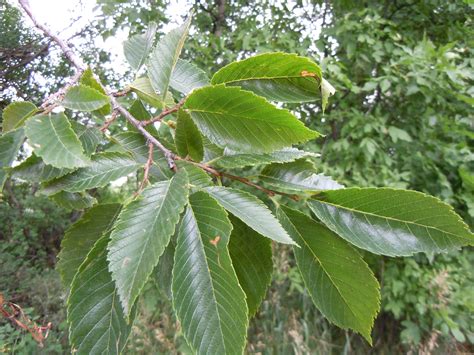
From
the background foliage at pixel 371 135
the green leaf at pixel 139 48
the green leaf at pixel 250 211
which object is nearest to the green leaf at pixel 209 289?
the green leaf at pixel 250 211

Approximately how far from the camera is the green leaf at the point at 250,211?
37cm

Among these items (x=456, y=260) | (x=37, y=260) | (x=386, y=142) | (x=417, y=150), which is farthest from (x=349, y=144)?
(x=37, y=260)

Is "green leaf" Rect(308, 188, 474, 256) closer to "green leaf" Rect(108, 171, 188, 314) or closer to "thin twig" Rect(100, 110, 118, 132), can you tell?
"green leaf" Rect(108, 171, 188, 314)

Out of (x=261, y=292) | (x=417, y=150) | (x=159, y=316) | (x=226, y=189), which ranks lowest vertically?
(x=159, y=316)

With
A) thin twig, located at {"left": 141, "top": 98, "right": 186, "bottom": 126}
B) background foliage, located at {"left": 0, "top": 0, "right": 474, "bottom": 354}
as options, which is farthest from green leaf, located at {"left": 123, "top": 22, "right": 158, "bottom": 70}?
background foliage, located at {"left": 0, "top": 0, "right": 474, "bottom": 354}

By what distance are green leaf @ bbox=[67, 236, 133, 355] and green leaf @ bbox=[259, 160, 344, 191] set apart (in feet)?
0.65

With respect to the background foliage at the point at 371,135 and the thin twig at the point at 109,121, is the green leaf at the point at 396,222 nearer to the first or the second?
the thin twig at the point at 109,121

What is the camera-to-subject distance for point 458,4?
2.33m

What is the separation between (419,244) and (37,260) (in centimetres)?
326

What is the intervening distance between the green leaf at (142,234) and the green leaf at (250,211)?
4cm

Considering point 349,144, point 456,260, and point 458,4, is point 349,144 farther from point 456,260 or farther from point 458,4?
point 458,4

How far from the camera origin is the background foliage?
1.94m

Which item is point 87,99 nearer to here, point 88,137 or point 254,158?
point 88,137

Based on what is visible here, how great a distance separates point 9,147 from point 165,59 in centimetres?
20
